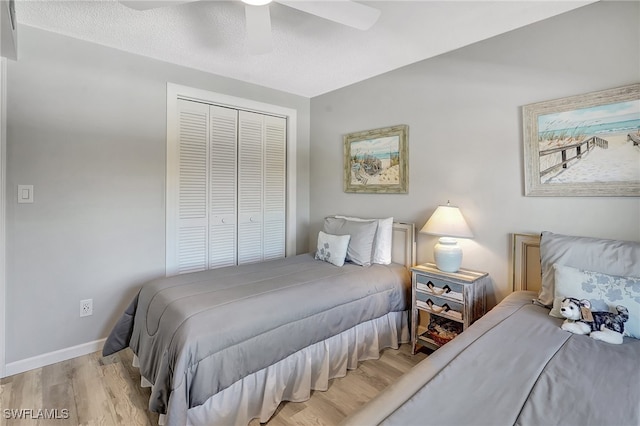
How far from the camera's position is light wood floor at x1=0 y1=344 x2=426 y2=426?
1.74 meters

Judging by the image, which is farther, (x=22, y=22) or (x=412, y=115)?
(x=412, y=115)

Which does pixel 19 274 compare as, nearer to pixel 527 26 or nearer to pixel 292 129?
pixel 292 129

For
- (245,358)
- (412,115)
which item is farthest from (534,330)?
(412,115)

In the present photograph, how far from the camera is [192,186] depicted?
297 cm

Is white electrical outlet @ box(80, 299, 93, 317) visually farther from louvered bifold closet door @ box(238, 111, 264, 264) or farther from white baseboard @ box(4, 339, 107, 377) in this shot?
louvered bifold closet door @ box(238, 111, 264, 264)

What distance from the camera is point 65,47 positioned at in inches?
91.7

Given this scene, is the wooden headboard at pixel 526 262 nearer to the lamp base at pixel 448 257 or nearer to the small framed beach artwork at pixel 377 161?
the lamp base at pixel 448 257

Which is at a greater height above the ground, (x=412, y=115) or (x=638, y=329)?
(x=412, y=115)

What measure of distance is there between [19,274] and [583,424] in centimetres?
318

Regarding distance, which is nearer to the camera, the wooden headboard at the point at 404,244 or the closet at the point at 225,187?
the wooden headboard at the point at 404,244

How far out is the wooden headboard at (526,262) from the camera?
2.10 metres

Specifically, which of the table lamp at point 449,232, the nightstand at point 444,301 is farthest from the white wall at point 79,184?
the table lamp at point 449,232

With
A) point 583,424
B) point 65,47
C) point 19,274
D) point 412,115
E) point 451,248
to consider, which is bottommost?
point 583,424

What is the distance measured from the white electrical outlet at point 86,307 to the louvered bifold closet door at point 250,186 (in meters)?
1.32
